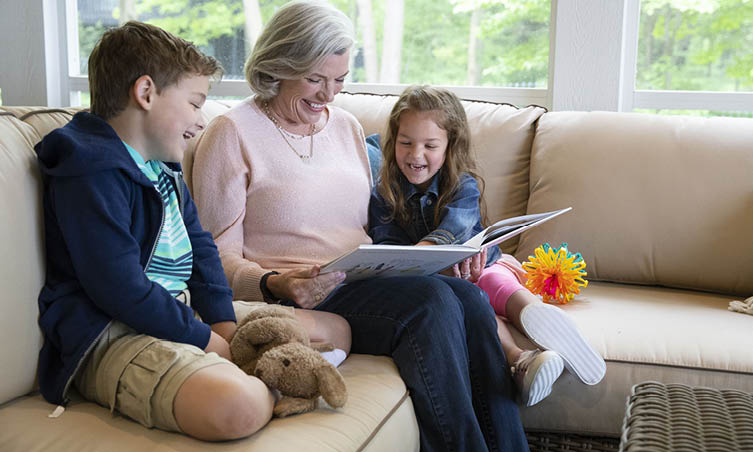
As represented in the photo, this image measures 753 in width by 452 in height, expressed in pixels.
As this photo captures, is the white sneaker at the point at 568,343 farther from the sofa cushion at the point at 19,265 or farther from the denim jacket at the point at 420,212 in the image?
the sofa cushion at the point at 19,265

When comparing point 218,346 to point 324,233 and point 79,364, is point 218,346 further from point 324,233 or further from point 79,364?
point 324,233

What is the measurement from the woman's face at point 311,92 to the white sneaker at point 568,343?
770 mm

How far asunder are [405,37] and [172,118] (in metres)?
1.96

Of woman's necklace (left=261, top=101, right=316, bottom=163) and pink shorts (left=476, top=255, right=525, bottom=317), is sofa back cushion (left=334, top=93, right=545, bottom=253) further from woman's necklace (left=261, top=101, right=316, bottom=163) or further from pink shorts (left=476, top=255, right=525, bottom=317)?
woman's necklace (left=261, top=101, right=316, bottom=163)

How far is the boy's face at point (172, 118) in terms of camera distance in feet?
4.81

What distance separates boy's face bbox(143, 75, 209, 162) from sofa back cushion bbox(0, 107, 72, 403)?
0.22m

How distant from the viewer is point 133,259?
134 centimetres

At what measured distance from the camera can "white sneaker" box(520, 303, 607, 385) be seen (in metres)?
1.69

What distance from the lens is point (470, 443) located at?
Answer: 155 centimetres

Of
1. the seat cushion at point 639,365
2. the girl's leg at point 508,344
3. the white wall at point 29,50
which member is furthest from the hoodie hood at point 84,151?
the white wall at point 29,50

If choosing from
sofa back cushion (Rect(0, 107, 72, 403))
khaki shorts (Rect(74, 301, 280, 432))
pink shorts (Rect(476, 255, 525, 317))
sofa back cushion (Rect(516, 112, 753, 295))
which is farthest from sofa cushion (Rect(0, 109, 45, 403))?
sofa back cushion (Rect(516, 112, 753, 295))

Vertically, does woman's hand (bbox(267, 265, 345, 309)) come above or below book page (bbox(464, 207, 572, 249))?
below

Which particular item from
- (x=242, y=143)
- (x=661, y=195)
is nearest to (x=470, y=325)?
(x=242, y=143)

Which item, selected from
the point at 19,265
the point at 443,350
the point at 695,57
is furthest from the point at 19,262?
the point at 695,57
